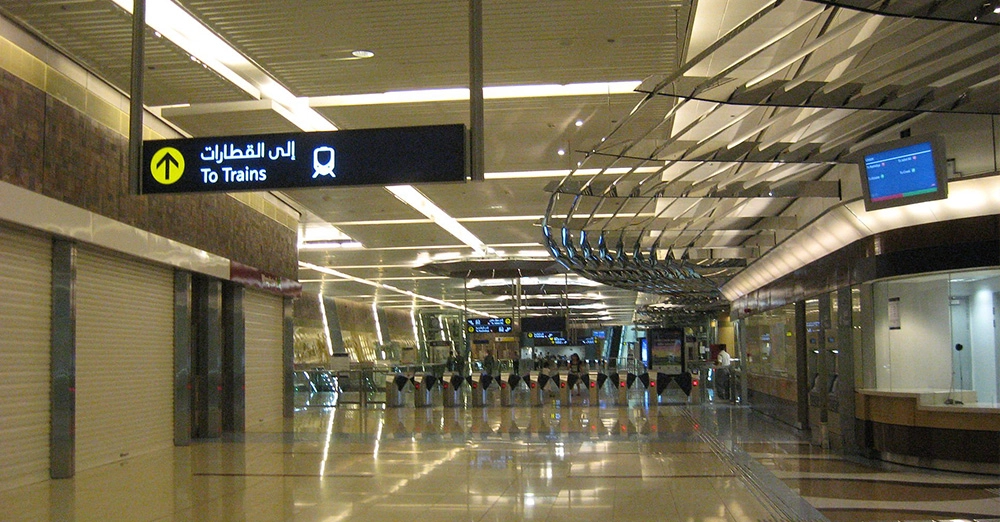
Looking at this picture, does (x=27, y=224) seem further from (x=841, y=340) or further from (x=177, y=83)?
(x=841, y=340)

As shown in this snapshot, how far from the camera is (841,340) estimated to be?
12008mm

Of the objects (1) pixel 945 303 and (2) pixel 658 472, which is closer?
(2) pixel 658 472

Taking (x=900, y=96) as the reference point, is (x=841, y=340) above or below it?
below

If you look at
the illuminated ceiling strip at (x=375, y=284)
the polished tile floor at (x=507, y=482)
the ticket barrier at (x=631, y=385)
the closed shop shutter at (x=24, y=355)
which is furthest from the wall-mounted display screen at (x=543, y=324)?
the closed shop shutter at (x=24, y=355)

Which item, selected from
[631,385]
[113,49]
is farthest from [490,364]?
[113,49]

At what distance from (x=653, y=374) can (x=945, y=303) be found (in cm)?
1452

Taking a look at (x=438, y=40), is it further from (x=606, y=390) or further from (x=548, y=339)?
(x=548, y=339)

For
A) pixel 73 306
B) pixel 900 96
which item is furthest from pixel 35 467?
pixel 900 96

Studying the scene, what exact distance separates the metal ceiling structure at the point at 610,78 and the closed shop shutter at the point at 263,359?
2.61 metres

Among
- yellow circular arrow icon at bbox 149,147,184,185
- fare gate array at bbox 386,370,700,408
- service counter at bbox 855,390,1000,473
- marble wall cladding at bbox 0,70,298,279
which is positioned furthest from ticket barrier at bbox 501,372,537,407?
yellow circular arrow icon at bbox 149,147,184,185

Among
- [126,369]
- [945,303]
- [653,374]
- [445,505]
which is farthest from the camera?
[653,374]

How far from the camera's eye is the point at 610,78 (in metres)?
9.85

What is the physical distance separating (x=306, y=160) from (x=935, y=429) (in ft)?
25.1

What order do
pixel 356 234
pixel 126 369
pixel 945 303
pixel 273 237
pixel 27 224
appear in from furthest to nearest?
pixel 356 234 → pixel 273 237 → pixel 126 369 → pixel 945 303 → pixel 27 224
